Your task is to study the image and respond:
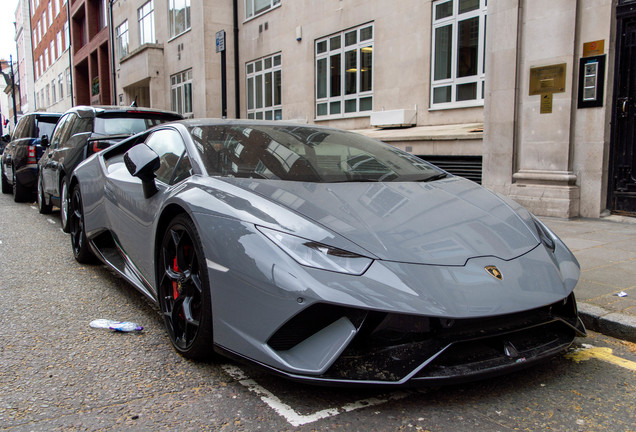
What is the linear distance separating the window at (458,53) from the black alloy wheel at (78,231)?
8.08 m

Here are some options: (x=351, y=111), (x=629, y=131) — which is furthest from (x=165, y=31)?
(x=629, y=131)

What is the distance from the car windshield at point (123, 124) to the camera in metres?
7.08

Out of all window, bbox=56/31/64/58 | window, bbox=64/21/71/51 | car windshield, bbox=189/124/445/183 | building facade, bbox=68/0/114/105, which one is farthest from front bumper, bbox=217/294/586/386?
window, bbox=56/31/64/58

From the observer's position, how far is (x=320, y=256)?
227cm

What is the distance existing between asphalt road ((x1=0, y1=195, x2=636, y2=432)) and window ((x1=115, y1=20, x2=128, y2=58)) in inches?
1192

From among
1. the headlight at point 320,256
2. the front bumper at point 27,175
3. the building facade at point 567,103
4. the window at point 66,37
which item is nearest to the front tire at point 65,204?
the headlight at point 320,256

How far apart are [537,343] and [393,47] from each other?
1115cm

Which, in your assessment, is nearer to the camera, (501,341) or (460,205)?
(501,341)

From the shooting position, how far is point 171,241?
3.04m

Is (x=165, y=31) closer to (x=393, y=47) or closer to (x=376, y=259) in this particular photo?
(x=393, y=47)

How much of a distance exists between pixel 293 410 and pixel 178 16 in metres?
23.4

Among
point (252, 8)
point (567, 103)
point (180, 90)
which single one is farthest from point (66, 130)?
point (180, 90)

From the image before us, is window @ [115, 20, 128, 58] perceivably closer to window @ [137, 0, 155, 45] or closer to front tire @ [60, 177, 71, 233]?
window @ [137, 0, 155, 45]

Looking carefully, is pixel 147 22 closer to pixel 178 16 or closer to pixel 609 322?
pixel 178 16
